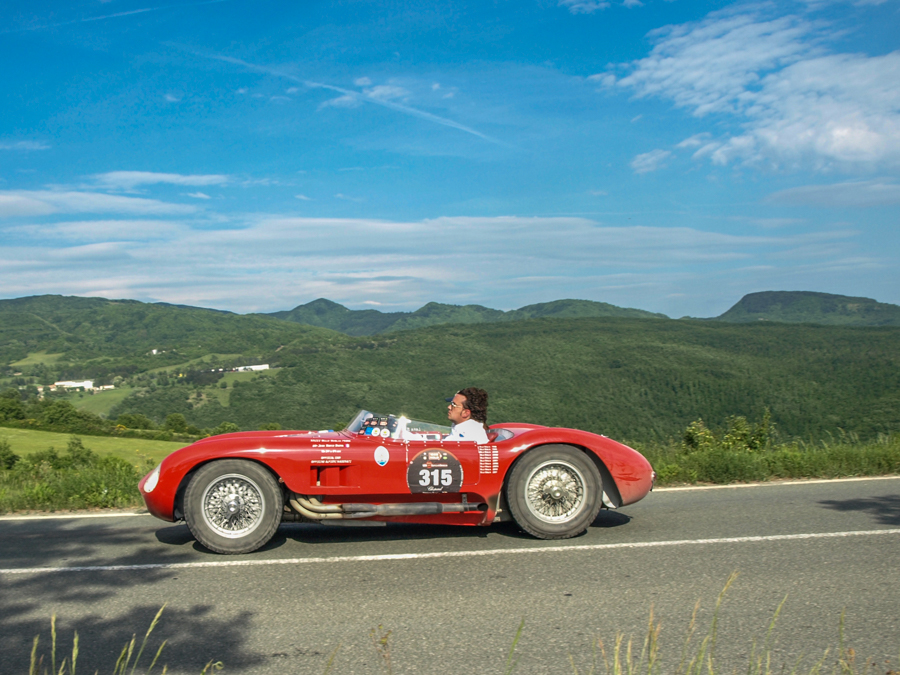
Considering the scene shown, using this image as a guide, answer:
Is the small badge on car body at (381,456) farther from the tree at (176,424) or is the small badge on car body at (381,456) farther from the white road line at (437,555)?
the tree at (176,424)

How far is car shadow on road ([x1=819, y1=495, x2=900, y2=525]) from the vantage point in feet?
18.5

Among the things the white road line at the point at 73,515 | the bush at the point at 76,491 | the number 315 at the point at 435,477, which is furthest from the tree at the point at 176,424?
the number 315 at the point at 435,477

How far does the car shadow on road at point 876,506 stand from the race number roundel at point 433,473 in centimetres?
358

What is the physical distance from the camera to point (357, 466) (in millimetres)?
5133

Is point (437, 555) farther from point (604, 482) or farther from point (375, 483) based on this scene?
point (604, 482)

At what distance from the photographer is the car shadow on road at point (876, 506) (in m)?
5.63

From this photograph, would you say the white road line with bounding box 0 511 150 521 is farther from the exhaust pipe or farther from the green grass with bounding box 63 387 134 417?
the green grass with bounding box 63 387 134 417

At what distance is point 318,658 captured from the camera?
308 cm

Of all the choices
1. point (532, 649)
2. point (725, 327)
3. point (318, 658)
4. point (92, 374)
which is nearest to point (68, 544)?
point (318, 658)

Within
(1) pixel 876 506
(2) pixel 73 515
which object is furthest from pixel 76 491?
(1) pixel 876 506

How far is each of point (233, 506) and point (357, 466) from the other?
976 mm

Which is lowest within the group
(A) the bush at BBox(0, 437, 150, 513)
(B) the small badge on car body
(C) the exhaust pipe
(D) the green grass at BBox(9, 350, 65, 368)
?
(A) the bush at BBox(0, 437, 150, 513)

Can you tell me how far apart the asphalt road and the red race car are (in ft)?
0.78

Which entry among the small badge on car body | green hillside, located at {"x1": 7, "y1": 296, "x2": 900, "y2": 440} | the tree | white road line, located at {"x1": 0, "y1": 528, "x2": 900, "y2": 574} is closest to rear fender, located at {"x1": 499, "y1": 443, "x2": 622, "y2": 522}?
white road line, located at {"x1": 0, "y1": 528, "x2": 900, "y2": 574}
